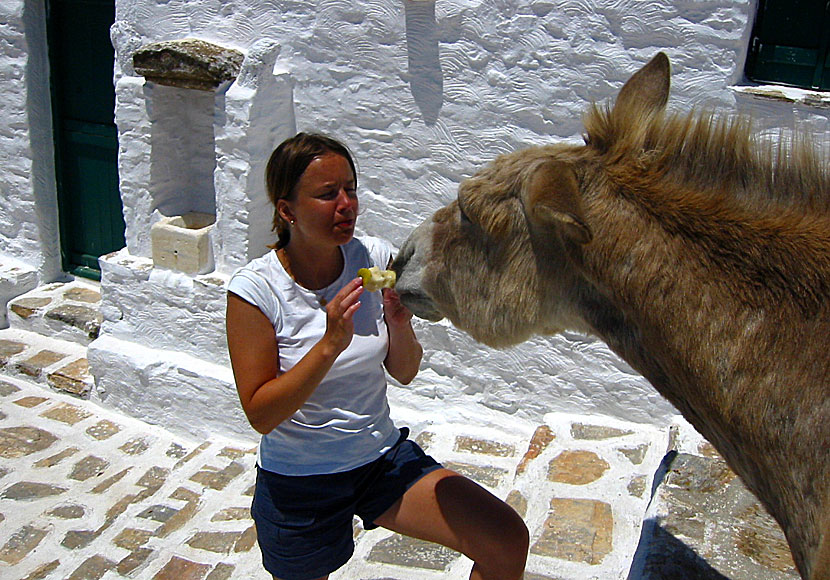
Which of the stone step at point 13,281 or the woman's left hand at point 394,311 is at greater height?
the woman's left hand at point 394,311

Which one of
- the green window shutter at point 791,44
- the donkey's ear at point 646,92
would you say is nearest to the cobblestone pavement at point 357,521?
the donkey's ear at point 646,92

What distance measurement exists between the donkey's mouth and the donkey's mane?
2.11ft

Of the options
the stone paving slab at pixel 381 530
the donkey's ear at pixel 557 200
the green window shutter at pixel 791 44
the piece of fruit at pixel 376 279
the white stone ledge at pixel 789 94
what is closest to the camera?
the donkey's ear at pixel 557 200

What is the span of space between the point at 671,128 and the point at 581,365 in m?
2.65

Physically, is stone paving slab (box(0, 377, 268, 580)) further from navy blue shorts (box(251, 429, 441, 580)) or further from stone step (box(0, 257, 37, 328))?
navy blue shorts (box(251, 429, 441, 580))

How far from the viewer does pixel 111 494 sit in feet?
15.7

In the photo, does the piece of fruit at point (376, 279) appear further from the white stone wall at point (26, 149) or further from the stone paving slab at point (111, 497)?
the white stone wall at point (26, 149)

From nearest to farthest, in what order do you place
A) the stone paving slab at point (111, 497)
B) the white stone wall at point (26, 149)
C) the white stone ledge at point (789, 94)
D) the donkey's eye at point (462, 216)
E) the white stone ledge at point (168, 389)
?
the donkey's eye at point (462, 216)
the white stone ledge at point (789, 94)
the stone paving slab at point (111, 497)
the white stone ledge at point (168, 389)
the white stone wall at point (26, 149)

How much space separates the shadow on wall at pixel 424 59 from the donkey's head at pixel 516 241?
230 centimetres

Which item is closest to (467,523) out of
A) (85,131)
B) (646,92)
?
(646,92)

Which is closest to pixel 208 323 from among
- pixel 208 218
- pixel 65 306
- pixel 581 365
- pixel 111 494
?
pixel 208 218

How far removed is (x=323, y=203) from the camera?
2320 millimetres

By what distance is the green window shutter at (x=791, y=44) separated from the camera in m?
3.80

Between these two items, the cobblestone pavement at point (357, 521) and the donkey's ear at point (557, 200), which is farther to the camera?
the cobblestone pavement at point (357, 521)
